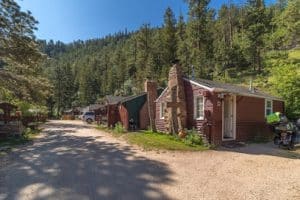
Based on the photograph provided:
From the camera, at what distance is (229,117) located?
17.1 meters

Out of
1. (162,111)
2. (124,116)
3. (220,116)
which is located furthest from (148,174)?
(124,116)

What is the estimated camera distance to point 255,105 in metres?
18.3

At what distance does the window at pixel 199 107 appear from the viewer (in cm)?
1656

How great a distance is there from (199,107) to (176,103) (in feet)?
4.11

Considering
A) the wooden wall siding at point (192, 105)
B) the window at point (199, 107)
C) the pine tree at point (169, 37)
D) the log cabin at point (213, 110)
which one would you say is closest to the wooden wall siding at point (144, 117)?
the log cabin at point (213, 110)

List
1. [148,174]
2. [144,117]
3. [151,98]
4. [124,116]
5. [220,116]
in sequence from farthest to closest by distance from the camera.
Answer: [144,117]
[124,116]
[151,98]
[220,116]
[148,174]

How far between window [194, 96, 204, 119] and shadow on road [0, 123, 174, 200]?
4941 millimetres

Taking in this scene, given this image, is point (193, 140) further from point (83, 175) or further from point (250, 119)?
point (83, 175)

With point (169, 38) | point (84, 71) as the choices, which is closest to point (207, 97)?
point (169, 38)

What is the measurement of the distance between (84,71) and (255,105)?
70.5m

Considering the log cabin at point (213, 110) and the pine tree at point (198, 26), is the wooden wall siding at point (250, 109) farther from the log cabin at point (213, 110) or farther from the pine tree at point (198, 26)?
the pine tree at point (198, 26)

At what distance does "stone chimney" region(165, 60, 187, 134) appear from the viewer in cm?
1730

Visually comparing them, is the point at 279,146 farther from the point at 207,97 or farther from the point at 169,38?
the point at 169,38

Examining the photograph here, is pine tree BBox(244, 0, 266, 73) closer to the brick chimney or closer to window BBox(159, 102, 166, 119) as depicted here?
the brick chimney
